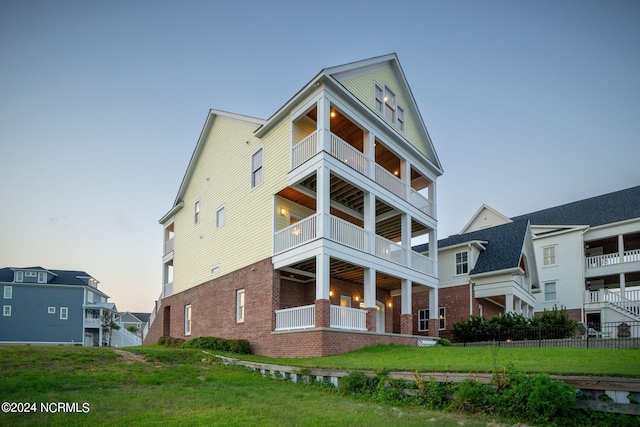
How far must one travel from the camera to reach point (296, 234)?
58.6 feet

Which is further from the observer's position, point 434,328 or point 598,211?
point 598,211

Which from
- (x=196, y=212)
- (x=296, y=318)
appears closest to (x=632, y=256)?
(x=296, y=318)

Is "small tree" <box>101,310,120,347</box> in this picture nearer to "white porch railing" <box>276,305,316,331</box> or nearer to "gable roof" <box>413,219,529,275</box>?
"gable roof" <box>413,219,529,275</box>

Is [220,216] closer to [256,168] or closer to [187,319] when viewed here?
[256,168]

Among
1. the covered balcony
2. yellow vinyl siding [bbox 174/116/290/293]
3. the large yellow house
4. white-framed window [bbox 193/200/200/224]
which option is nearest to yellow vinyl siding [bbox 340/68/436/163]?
the large yellow house

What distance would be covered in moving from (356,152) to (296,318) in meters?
7.21

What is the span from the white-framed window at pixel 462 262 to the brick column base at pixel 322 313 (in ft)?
44.5

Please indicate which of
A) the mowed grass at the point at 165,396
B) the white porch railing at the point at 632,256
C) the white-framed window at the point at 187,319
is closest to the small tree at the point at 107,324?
the white-framed window at the point at 187,319

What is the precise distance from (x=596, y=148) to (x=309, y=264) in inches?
1032

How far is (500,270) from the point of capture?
24.6 m

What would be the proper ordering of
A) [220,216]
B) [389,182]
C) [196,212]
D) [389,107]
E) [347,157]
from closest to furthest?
[347,157] → [389,182] → [389,107] → [220,216] → [196,212]

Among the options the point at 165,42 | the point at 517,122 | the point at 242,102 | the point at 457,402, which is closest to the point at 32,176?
the point at 165,42

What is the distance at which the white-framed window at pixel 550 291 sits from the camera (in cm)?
3216

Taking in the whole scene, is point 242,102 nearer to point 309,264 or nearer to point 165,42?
point 165,42
